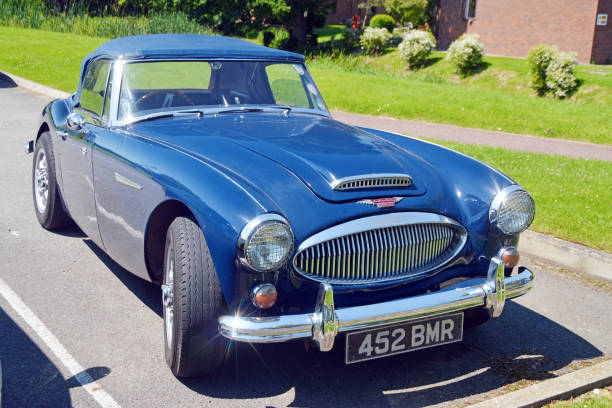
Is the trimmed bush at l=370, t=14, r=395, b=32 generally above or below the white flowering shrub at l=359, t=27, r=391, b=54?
above

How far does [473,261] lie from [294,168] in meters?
1.13

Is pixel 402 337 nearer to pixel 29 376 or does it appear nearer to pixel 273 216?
pixel 273 216

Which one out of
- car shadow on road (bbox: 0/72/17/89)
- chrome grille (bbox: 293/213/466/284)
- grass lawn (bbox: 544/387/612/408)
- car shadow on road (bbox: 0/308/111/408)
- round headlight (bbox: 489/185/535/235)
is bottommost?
car shadow on road (bbox: 0/308/111/408)

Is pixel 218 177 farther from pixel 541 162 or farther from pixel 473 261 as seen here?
pixel 541 162

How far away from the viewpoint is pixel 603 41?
24.8 meters

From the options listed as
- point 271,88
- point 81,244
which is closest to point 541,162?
point 271,88

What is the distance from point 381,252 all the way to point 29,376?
190 cm

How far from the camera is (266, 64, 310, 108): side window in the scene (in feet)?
16.9

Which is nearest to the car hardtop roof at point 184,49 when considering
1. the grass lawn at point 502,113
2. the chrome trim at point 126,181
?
the chrome trim at point 126,181

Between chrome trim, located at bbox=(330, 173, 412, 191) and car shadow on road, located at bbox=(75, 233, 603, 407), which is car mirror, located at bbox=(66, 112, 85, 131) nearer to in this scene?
car shadow on road, located at bbox=(75, 233, 603, 407)

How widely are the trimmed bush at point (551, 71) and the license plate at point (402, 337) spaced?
16209 mm

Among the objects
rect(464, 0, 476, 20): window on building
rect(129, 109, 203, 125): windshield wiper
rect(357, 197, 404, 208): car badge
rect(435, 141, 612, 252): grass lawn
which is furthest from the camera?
rect(464, 0, 476, 20): window on building

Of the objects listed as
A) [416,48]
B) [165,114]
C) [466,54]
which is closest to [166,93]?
[165,114]

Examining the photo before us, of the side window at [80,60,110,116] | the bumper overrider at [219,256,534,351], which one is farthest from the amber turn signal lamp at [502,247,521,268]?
the side window at [80,60,110,116]
